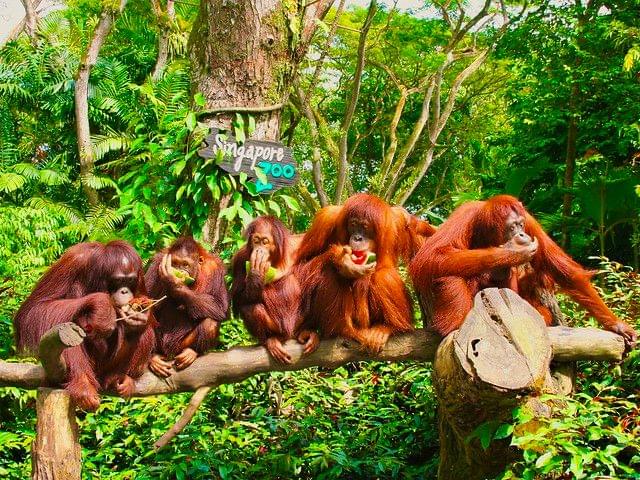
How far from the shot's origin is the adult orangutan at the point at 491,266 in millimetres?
4160

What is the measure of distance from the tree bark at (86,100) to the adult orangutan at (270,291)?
6.10 m

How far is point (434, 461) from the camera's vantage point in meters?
5.09

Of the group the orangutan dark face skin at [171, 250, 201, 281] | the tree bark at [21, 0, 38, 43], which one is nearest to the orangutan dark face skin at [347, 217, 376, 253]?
the orangutan dark face skin at [171, 250, 201, 281]

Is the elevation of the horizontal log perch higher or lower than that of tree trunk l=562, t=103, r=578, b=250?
lower

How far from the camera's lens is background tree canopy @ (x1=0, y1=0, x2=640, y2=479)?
5.14 meters

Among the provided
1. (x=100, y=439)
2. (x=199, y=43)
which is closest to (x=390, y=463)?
(x=100, y=439)

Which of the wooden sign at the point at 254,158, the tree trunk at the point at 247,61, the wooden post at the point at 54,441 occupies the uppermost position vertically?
the tree trunk at the point at 247,61

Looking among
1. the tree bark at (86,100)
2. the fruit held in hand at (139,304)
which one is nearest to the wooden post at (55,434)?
the fruit held in hand at (139,304)

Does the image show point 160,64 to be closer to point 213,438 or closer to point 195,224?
point 195,224

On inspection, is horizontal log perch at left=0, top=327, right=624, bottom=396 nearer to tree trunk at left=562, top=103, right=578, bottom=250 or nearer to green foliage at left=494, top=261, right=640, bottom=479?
green foliage at left=494, top=261, right=640, bottom=479

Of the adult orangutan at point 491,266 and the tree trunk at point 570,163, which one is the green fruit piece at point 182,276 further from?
the tree trunk at point 570,163

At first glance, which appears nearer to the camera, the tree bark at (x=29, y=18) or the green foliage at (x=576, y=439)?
the green foliage at (x=576, y=439)

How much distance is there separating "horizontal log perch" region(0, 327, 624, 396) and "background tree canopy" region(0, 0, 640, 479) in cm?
32

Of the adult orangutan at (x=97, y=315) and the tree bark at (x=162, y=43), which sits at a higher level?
the tree bark at (x=162, y=43)
